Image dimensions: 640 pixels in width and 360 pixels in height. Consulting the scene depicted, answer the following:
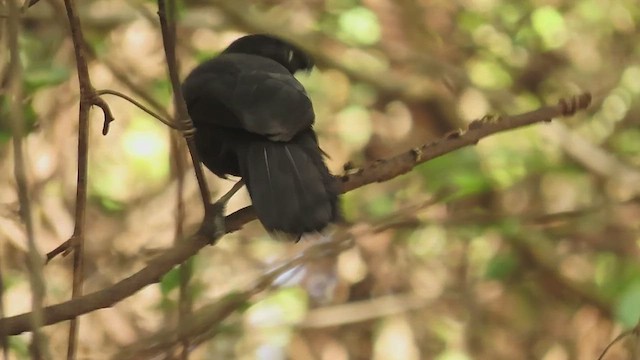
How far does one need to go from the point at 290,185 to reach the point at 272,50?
741 mm

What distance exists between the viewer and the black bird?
4.39 ft

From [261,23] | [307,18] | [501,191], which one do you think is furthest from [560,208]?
[261,23]

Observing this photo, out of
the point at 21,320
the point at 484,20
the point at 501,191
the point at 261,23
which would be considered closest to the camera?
the point at 21,320

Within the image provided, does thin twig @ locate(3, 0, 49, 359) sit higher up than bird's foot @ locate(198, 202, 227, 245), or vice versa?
thin twig @ locate(3, 0, 49, 359)

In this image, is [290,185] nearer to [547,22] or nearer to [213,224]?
[213,224]

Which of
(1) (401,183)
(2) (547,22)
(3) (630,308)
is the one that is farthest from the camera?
(1) (401,183)

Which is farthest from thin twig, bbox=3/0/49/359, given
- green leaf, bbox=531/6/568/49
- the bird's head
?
green leaf, bbox=531/6/568/49

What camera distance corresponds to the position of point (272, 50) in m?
2.05

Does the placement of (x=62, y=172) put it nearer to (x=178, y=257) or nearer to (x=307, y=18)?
(x=307, y=18)

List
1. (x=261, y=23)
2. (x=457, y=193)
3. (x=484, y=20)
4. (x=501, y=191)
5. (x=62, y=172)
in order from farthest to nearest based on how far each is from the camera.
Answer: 1. (x=501, y=191)
2. (x=484, y=20)
3. (x=62, y=172)
4. (x=261, y=23)
5. (x=457, y=193)

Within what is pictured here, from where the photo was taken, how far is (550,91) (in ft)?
11.6

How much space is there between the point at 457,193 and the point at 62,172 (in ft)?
4.98

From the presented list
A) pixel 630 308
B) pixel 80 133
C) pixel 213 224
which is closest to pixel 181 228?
pixel 213 224

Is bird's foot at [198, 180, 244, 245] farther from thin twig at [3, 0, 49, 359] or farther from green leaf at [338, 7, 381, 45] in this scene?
green leaf at [338, 7, 381, 45]
